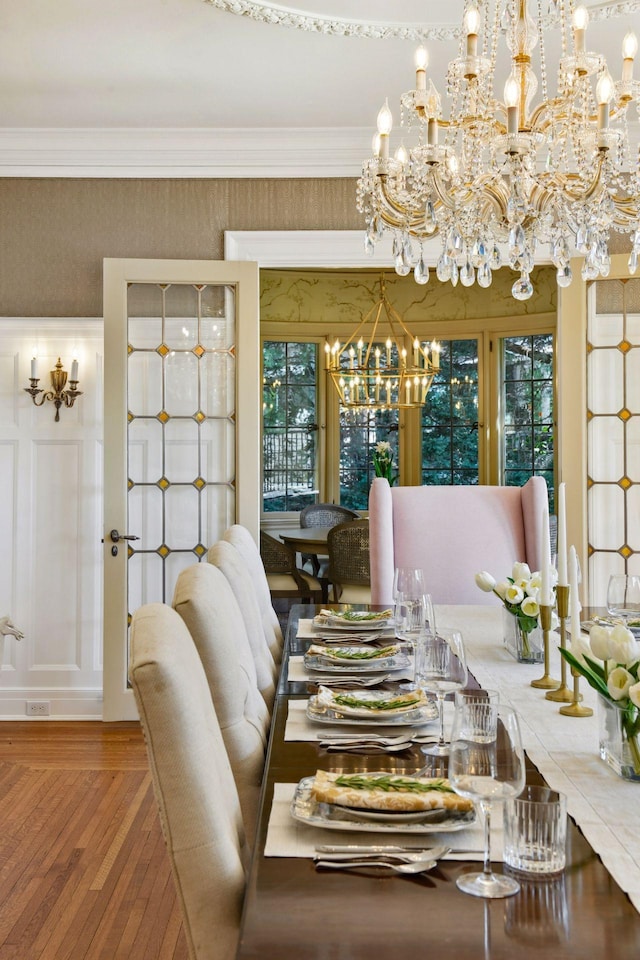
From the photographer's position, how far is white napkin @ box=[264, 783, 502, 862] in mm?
1142

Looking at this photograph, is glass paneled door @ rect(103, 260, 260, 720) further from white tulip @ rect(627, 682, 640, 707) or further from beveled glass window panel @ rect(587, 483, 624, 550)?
white tulip @ rect(627, 682, 640, 707)

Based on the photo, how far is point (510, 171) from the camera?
207 cm

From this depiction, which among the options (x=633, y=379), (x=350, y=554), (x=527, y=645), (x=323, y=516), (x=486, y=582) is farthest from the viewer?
(x=323, y=516)

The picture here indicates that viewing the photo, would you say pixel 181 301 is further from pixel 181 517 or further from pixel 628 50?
pixel 628 50

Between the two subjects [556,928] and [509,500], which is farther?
[509,500]

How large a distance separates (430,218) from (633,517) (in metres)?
2.50

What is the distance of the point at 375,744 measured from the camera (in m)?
1.54

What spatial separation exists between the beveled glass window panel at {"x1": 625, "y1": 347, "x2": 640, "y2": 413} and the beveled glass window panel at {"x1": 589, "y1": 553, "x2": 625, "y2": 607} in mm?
717

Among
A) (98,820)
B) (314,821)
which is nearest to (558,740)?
(314,821)

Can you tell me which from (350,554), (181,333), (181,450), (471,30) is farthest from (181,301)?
(471,30)

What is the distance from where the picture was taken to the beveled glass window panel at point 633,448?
4.20 meters

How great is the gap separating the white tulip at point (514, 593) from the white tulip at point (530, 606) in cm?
1

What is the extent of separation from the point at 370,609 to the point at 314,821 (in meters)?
1.62

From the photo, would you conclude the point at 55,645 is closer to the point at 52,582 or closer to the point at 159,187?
the point at 52,582
